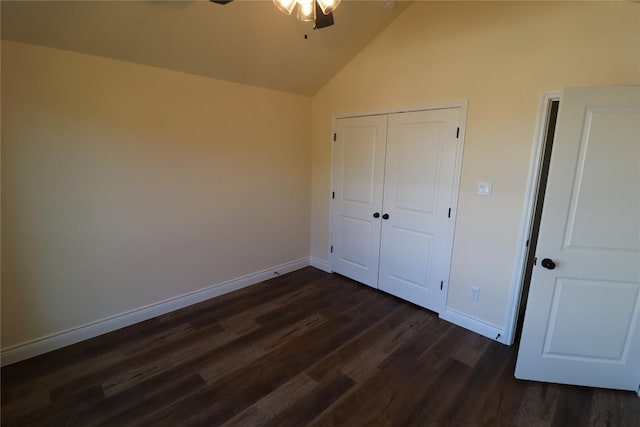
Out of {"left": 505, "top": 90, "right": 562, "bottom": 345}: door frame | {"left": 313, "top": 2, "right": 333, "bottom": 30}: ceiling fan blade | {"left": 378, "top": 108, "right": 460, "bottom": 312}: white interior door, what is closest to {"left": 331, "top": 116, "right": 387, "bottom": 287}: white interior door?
{"left": 378, "top": 108, "right": 460, "bottom": 312}: white interior door

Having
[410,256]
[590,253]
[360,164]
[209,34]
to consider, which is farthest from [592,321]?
[209,34]

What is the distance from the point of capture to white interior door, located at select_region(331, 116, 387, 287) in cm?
323

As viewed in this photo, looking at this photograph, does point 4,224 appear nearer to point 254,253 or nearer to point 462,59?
point 254,253

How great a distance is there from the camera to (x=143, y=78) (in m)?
2.43

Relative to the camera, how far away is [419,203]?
2916 millimetres

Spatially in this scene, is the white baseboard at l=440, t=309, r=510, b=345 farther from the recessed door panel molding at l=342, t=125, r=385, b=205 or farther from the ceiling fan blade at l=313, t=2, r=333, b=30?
the ceiling fan blade at l=313, t=2, r=333, b=30

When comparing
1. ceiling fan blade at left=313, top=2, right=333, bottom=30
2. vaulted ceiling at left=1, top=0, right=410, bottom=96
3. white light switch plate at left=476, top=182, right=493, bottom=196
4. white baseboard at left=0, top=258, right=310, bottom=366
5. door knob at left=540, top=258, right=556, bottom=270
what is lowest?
white baseboard at left=0, top=258, right=310, bottom=366

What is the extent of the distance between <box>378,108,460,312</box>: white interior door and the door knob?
0.85m

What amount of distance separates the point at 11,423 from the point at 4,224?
127 cm

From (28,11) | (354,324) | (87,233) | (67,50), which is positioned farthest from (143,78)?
(354,324)

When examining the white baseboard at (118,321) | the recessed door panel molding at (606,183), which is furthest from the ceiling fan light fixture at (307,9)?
the white baseboard at (118,321)

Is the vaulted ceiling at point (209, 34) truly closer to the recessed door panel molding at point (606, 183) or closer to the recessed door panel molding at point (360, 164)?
the recessed door panel molding at point (360, 164)

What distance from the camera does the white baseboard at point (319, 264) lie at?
4.00 metres

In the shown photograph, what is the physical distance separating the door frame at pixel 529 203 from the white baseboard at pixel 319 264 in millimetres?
2154
